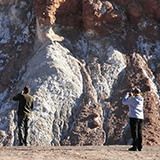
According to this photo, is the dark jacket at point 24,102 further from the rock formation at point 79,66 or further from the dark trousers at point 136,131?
the rock formation at point 79,66

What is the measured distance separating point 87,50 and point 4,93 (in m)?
4.87

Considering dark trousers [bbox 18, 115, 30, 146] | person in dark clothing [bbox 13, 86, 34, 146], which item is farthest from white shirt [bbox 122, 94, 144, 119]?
dark trousers [bbox 18, 115, 30, 146]

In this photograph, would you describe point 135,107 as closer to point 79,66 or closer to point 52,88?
point 52,88

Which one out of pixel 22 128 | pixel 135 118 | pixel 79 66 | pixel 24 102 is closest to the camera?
pixel 135 118

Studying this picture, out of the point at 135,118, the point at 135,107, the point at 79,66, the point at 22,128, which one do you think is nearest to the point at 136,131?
the point at 135,118

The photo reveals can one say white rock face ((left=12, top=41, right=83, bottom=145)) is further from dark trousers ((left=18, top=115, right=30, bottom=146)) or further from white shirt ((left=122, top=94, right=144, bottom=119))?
white shirt ((left=122, top=94, right=144, bottom=119))

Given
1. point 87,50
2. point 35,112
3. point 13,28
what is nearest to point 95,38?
point 87,50

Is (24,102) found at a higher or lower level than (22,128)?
higher

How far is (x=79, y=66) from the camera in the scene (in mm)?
20062

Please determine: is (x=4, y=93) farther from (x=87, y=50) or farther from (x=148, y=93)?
(x=148, y=93)

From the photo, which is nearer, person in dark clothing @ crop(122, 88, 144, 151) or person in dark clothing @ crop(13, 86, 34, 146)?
person in dark clothing @ crop(122, 88, 144, 151)

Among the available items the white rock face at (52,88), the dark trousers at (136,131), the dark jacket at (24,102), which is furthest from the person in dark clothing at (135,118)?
the white rock face at (52,88)

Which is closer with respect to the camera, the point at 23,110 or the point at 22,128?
the point at 23,110

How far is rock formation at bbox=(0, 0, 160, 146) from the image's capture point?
16875 mm
